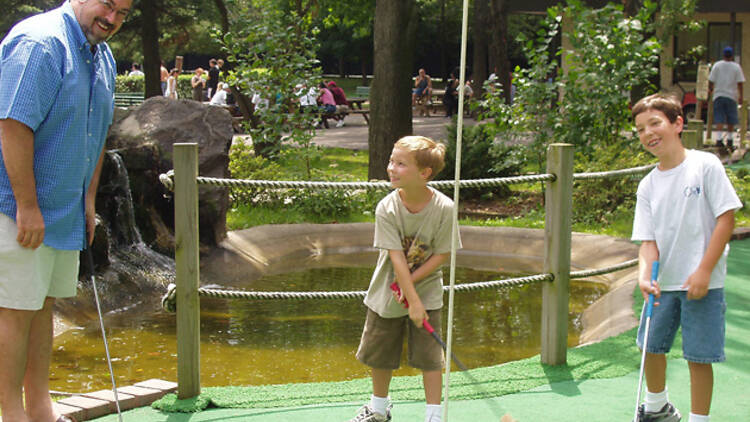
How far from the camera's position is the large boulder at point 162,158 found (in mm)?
9195

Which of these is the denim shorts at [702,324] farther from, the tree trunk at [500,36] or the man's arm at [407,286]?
the tree trunk at [500,36]

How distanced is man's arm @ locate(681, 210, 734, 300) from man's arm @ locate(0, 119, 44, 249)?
2.37 m

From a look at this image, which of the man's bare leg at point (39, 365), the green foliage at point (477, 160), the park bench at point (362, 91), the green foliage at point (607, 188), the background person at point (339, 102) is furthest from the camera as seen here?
the park bench at point (362, 91)

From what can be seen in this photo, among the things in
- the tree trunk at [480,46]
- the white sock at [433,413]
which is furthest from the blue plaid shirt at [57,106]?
the tree trunk at [480,46]

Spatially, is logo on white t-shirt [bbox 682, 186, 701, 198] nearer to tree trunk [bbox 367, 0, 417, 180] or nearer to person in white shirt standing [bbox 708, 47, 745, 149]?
tree trunk [bbox 367, 0, 417, 180]

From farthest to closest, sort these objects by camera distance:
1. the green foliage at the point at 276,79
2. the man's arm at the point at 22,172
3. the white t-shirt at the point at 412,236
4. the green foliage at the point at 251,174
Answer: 1. the green foliage at the point at 276,79
2. the green foliage at the point at 251,174
3. the white t-shirt at the point at 412,236
4. the man's arm at the point at 22,172

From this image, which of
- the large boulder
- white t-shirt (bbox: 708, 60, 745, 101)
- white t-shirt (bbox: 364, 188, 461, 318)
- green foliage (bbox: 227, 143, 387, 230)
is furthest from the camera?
white t-shirt (bbox: 708, 60, 745, 101)

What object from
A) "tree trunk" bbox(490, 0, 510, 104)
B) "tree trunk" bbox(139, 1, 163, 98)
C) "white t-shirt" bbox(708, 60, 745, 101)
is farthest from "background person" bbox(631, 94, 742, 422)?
"tree trunk" bbox(490, 0, 510, 104)

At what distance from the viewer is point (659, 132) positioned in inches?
134

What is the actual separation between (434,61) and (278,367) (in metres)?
47.8

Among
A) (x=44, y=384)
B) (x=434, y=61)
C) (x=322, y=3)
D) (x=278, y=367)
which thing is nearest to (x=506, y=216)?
(x=278, y=367)

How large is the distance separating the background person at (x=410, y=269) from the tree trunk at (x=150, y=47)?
1875 cm

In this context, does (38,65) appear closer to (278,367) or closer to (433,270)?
(433,270)

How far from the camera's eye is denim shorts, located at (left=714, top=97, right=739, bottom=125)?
48.4 feet
